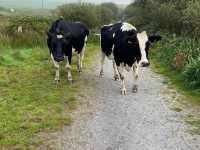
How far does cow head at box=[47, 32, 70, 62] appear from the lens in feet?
47.1

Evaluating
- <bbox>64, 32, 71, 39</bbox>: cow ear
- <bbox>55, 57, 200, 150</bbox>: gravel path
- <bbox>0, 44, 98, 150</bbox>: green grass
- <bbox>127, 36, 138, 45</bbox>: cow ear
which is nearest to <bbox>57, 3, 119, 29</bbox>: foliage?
<bbox>0, 44, 98, 150</bbox>: green grass

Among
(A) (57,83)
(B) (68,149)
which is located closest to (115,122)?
(B) (68,149)

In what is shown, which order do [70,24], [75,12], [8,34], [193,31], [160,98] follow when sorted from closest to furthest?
[160,98], [70,24], [193,31], [8,34], [75,12]

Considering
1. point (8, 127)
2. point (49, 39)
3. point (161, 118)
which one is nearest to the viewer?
point (8, 127)

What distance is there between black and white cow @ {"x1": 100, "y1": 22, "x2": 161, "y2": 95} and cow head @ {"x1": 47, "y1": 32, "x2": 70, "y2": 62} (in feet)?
4.80

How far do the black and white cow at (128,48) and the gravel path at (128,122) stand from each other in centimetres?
70

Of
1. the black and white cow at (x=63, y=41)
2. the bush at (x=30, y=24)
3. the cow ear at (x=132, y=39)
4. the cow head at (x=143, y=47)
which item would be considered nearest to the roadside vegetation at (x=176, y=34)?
the cow head at (x=143, y=47)

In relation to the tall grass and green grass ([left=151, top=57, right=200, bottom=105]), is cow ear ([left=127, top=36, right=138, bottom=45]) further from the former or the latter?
the tall grass

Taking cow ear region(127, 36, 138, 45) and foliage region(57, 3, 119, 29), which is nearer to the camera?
cow ear region(127, 36, 138, 45)

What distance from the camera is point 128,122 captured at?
10.9 meters

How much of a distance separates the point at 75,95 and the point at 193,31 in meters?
10.2

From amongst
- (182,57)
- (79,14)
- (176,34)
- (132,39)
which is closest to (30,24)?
(79,14)

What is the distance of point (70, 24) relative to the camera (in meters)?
16.1

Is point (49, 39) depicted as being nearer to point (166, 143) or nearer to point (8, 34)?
point (166, 143)
